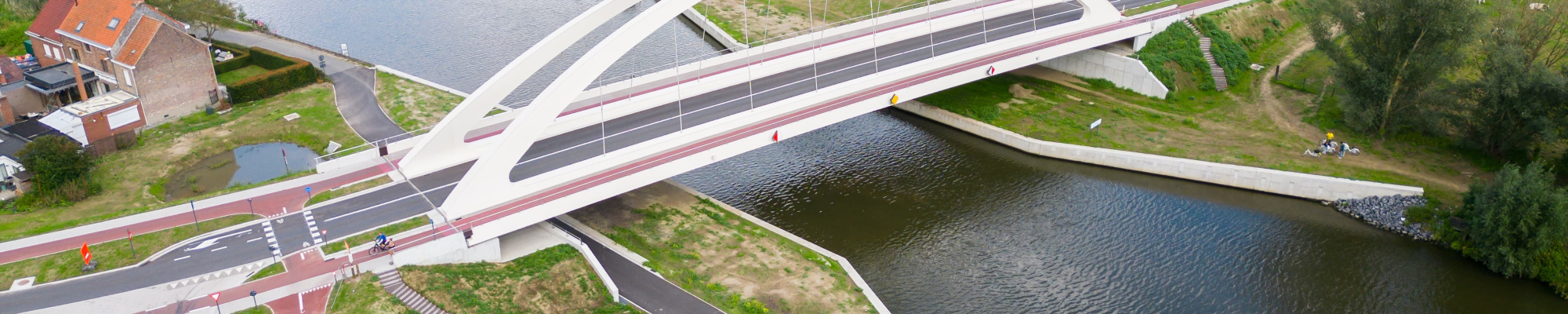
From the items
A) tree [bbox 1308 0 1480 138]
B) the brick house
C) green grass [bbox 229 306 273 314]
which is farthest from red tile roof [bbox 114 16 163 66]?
tree [bbox 1308 0 1480 138]

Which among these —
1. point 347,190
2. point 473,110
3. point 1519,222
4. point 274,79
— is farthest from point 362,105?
point 1519,222

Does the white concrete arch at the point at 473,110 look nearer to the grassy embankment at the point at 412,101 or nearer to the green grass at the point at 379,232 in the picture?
the green grass at the point at 379,232

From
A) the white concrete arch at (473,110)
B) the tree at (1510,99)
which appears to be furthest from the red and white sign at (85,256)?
the tree at (1510,99)

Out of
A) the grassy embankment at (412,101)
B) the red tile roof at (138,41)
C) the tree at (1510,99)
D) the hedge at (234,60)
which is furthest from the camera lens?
the hedge at (234,60)

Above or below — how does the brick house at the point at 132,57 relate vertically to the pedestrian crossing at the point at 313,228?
above

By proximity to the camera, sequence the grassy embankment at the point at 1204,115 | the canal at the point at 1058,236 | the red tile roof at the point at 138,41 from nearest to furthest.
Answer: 1. the canal at the point at 1058,236
2. the red tile roof at the point at 138,41
3. the grassy embankment at the point at 1204,115

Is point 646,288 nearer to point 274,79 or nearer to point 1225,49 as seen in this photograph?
point 274,79

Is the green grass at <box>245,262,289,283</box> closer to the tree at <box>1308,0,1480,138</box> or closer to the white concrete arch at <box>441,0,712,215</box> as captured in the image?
the white concrete arch at <box>441,0,712,215</box>
